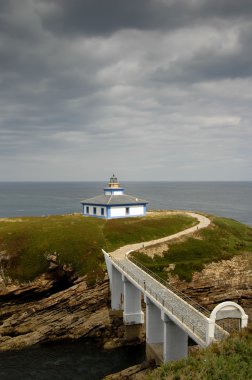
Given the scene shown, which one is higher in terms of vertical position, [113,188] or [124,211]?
[113,188]

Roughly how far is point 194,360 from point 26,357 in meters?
26.1

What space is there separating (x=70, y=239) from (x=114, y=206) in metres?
20.9

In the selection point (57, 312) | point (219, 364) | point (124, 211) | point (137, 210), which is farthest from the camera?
point (137, 210)

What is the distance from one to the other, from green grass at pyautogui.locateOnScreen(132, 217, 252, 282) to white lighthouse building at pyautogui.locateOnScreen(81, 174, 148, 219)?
735 inches

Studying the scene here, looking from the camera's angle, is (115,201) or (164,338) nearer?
(164,338)

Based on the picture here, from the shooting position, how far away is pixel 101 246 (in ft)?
192

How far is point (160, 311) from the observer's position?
40000mm

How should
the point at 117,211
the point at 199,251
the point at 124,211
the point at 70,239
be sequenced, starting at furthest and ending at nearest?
the point at 124,211 < the point at 117,211 < the point at 199,251 < the point at 70,239

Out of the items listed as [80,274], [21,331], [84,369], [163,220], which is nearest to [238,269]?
[163,220]

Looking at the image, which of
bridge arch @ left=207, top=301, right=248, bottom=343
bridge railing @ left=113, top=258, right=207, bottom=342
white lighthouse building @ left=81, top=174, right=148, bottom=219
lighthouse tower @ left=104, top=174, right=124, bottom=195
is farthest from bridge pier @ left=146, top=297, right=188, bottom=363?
lighthouse tower @ left=104, top=174, right=124, bottom=195

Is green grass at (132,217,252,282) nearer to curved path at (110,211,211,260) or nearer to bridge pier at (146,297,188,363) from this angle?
curved path at (110,211,211,260)

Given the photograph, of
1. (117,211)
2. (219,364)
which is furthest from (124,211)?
(219,364)

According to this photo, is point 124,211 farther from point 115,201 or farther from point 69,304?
point 69,304

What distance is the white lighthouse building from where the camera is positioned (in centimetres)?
7762
